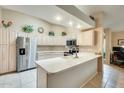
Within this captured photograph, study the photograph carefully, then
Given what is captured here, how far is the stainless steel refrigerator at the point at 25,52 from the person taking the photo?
5.05 meters

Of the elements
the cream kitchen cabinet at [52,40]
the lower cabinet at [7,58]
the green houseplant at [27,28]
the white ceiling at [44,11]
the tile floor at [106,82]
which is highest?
the white ceiling at [44,11]

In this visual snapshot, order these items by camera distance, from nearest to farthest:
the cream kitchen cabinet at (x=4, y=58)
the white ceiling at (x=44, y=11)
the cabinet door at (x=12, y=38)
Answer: the white ceiling at (x=44, y=11)
the cream kitchen cabinet at (x=4, y=58)
the cabinet door at (x=12, y=38)

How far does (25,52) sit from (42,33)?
2.10 m

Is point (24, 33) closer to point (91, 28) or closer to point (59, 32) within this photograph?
point (59, 32)

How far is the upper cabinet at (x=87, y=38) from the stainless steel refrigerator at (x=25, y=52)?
2346 mm

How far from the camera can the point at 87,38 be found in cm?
548

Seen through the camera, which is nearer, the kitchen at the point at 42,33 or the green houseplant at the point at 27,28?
the kitchen at the point at 42,33

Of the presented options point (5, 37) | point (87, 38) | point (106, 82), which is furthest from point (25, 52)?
point (106, 82)

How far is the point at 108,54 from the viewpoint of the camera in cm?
827

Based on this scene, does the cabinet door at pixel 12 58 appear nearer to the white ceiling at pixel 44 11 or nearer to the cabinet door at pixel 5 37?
the cabinet door at pixel 5 37

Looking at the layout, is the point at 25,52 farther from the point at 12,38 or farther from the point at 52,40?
the point at 52,40

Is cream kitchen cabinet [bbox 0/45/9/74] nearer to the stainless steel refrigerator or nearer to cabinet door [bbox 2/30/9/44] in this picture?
cabinet door [bbox 2/30/9/44]

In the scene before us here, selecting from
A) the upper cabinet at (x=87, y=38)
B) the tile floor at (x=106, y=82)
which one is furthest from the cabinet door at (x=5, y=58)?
the upper cabinet at (x=87, y=38)
